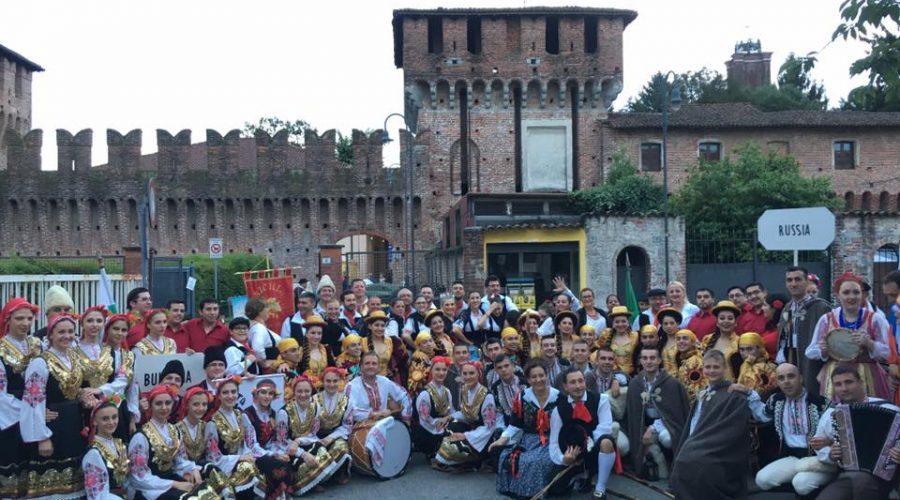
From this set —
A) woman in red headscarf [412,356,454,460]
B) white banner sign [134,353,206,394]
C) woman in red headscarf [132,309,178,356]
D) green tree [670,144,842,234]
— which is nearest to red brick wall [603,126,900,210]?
green tree [670,144,842,234]

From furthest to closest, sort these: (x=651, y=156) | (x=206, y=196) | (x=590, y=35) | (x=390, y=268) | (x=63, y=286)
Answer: (x=206, y=196) → (x=590, y=35) → (x=651, y=156) → (x=390, y=268) → (x=63, y=286)

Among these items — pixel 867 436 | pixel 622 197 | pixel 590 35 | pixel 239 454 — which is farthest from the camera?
pixel 590 35

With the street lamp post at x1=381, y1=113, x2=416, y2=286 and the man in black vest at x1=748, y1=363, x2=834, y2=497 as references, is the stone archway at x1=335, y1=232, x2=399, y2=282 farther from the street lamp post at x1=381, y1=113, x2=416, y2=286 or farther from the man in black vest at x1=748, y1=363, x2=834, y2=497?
the man in black vest at x1=748, y1=363, x2=834, y2=497

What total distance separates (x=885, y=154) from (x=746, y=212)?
15.6 meters

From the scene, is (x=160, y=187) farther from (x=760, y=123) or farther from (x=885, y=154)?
(x=885, y=154)

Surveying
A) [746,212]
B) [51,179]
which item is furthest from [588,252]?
[51,179]

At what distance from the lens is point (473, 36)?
37969 mm

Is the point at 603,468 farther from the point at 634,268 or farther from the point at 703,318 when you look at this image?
the point at 634,268

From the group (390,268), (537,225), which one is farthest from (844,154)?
(537,225)

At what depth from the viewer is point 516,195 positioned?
2680cm

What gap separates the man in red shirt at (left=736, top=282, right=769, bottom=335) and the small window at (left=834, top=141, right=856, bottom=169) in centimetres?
3231

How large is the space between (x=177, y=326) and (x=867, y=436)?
6733mm

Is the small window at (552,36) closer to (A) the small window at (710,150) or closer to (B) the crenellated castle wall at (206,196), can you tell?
(A) the small window at (710,150)

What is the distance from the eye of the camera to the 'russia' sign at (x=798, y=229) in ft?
32.8
